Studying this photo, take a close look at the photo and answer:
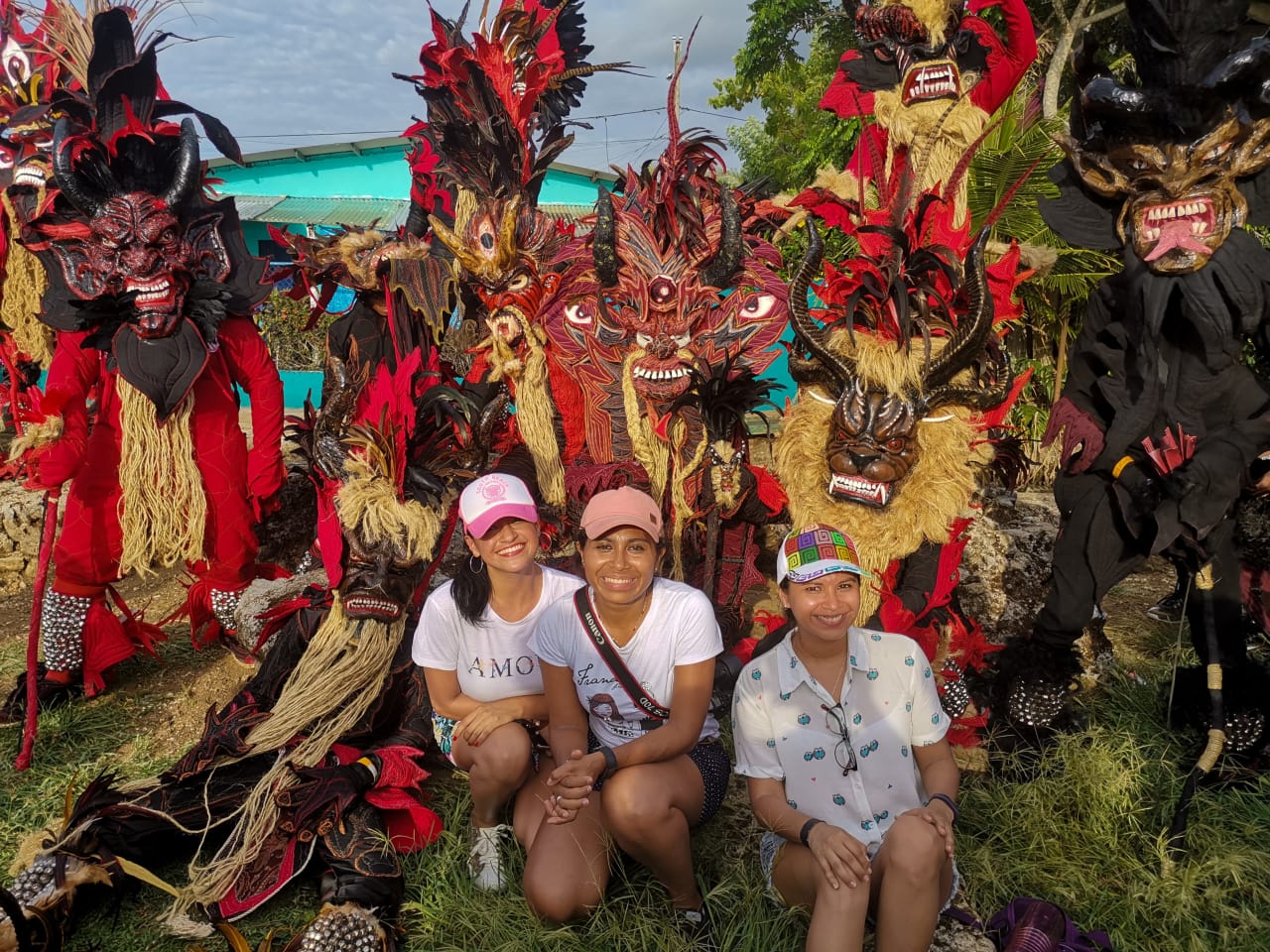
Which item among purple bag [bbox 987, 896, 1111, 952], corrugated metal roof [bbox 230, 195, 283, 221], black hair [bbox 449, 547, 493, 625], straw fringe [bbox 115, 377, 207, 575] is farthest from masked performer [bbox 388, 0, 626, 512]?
corrugated metal roof [bbox 230, 195, 283, 221]

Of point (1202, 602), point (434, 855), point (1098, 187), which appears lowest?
point (434, 855)

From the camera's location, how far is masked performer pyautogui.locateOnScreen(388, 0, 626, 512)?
12.7ft

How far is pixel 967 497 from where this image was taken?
8.70 feet

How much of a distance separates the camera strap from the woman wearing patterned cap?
0.26 metres

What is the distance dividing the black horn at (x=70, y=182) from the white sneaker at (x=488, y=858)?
9.25ft

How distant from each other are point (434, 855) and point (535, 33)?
4.16m

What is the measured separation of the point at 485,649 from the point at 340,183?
1630cm

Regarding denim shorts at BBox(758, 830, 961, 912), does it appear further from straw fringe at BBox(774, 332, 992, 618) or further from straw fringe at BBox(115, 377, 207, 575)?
straw fringe at BBox(115, 377, 207, 575)

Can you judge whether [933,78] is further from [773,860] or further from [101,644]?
[101,644]

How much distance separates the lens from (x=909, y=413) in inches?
102

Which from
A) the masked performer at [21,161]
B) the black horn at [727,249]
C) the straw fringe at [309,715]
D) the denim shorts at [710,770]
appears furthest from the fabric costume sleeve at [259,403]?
the denim shorts at [710,770]

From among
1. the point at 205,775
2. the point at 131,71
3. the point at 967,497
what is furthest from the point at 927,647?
the point at 131,71

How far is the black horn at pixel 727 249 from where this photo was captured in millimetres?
3320

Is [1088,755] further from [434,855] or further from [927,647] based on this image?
[434,855]
